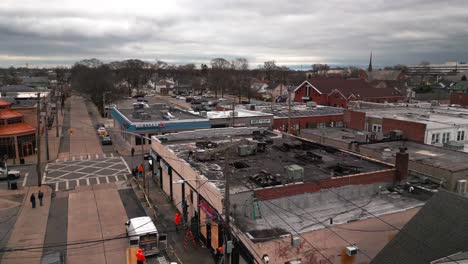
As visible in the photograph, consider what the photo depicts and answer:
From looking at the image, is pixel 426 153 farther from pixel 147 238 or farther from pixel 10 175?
pixel 10 175

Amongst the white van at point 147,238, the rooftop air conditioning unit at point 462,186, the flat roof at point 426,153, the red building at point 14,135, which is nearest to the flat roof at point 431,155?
the flat roof at point 426,153

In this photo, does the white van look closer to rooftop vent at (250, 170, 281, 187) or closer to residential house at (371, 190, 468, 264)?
rooftop vent at (250, 170, 281, 187)

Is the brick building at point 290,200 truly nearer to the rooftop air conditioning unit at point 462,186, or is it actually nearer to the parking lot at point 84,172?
the rooftop air conditioning unit at point 462,186

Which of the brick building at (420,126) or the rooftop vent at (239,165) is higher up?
the brick building at (420,126)

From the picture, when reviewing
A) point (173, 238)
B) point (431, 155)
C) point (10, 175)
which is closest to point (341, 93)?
point (431, 155)

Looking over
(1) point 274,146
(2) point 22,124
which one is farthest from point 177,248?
(2) point 22,124

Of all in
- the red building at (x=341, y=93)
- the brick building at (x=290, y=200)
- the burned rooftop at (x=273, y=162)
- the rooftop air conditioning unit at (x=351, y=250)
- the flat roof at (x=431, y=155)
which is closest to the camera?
the brick building at (x=290, y=200)

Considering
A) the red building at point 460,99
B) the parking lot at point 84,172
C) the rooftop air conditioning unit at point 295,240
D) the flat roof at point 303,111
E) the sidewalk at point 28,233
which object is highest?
the red building at point 460,99

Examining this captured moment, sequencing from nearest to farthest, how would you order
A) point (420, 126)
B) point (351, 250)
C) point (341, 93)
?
point (351, 250) < point (420, 126) < point (341, 93)
